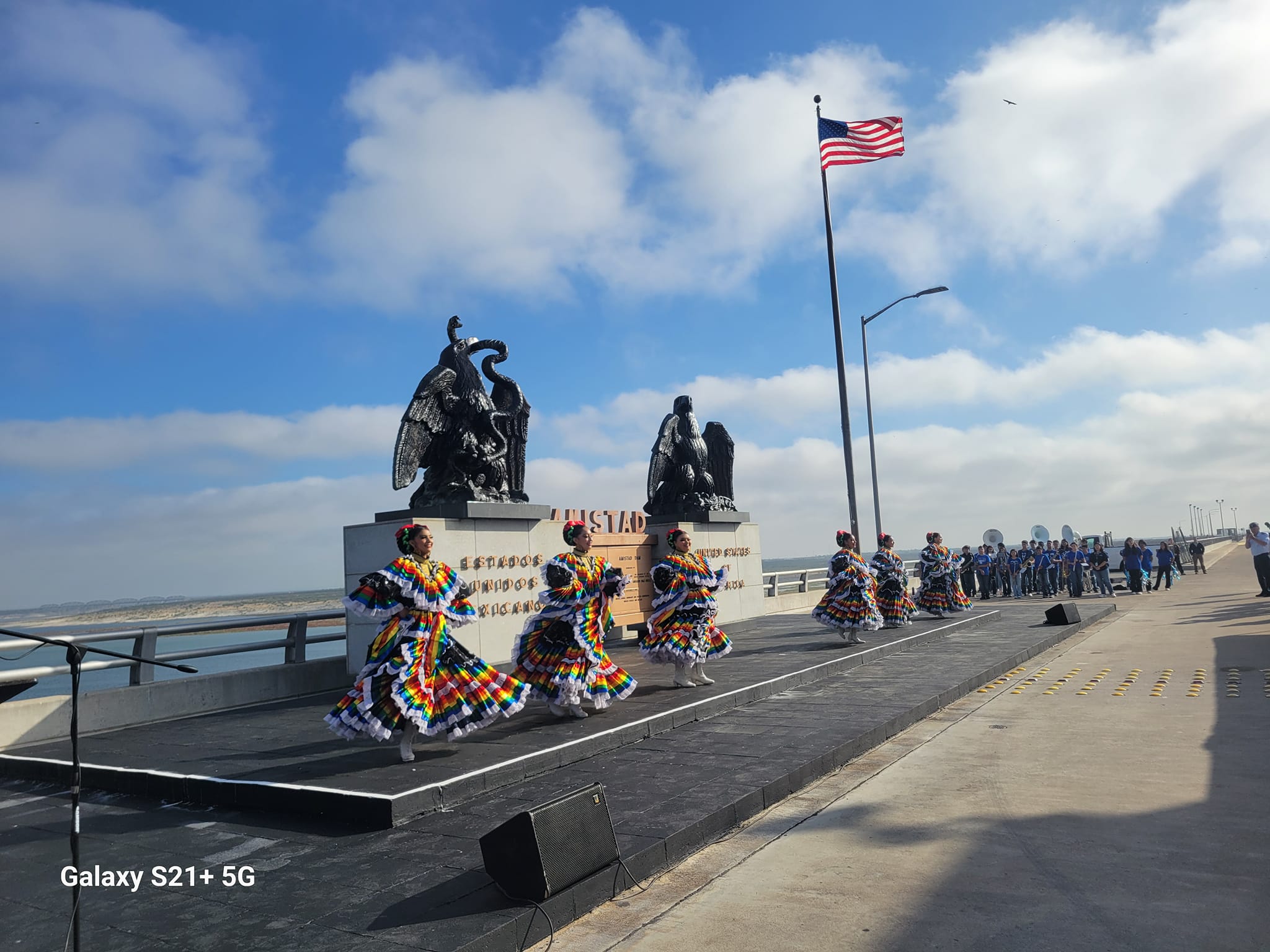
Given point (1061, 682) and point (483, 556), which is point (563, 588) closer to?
point (483, 556)

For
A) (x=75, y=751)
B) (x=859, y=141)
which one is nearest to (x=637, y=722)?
(x=75, y=751)

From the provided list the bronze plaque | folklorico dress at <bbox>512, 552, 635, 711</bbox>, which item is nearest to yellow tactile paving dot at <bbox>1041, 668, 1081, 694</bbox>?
folklorico dress at <bbox>512, 552, 635, 711</bbox>

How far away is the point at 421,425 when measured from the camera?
1196 cm

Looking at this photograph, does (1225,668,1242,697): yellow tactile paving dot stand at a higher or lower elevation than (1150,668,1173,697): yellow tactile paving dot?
higher

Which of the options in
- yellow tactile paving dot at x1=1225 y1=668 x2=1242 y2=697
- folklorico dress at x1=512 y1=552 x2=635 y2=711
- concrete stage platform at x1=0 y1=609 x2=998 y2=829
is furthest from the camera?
yellow tactile paving dot at x1=1225 y1=668 x2=1242 y2=697

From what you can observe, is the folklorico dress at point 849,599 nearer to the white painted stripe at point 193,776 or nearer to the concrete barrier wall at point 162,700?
the concrete barrier wall at point 162,700

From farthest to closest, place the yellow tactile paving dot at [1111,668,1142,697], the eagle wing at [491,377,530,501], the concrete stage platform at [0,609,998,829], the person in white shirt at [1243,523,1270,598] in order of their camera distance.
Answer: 1. the person in white shirt at [1243,523,1270,598]
2. the eagle wing at [491,377,530,501]
3. the yellow tactile paving dot at [1111,668,1142,697]
4. the concrete stage platform at [0,609,998,829]

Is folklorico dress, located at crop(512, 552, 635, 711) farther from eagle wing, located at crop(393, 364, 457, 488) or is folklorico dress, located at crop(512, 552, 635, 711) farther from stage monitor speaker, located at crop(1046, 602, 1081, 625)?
stage monitor speaker, located at crop(1046, 602, 1081, 625)

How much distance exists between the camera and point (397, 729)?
6270 mm

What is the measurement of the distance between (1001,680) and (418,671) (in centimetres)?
775

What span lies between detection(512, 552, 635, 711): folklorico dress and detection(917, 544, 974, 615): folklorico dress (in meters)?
12.5

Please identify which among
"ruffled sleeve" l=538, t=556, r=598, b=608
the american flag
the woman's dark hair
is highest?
the american flag

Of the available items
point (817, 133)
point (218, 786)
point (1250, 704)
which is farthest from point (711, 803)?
point (817, 133)

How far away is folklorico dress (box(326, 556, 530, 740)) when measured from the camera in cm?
627
